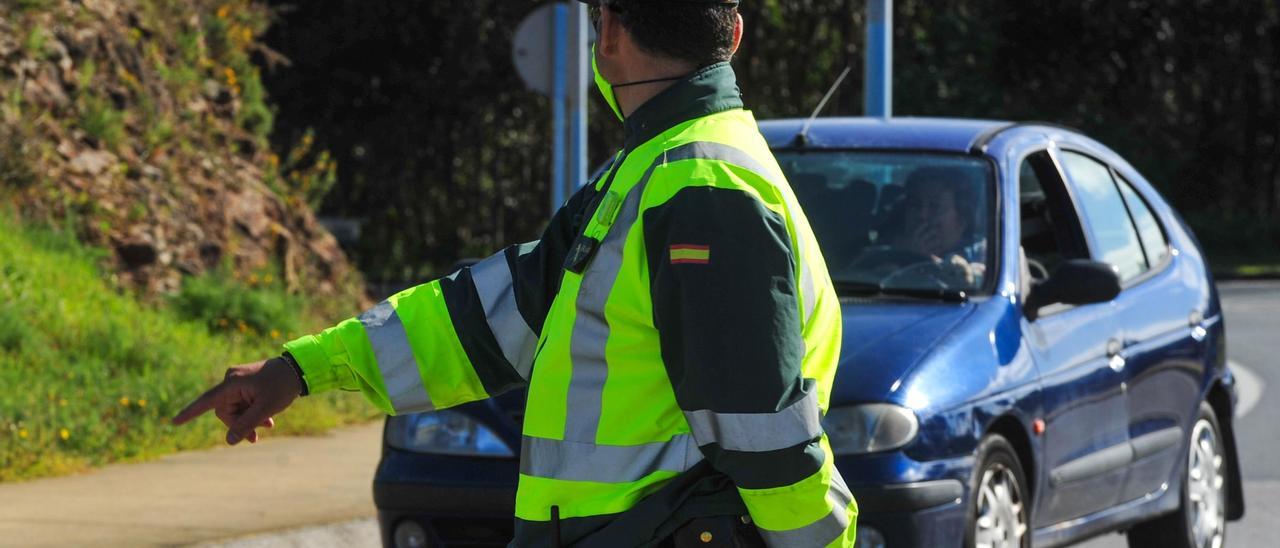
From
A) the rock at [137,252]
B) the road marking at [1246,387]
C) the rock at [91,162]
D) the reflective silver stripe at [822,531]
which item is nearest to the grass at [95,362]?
the rock at [137,252]

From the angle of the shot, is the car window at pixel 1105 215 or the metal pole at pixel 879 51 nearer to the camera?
the car window at pixel 1105 215

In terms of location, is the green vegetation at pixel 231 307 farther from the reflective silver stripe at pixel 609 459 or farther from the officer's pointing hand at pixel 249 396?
the reflective silver stripe at pixel 609 459

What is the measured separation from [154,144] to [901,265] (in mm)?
6082

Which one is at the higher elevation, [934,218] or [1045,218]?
[934,218]

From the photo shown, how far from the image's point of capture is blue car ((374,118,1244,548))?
4.93 meters

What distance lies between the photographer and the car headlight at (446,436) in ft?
17.5

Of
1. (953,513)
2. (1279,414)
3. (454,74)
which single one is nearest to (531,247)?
(953,513)

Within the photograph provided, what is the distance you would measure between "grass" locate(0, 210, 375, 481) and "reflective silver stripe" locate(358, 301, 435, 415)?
4718 mm

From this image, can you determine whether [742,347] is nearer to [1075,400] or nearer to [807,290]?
[807,290]

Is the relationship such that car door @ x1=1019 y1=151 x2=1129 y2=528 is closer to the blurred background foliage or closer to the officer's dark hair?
the officer's dark hair

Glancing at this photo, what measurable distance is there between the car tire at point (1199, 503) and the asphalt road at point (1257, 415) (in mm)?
530

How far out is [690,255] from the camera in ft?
8.32

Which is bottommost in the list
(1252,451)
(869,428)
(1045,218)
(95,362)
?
(1252,451)

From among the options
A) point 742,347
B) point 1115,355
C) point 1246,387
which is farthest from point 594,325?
point 1246,387
